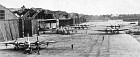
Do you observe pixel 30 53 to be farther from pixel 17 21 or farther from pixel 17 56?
pixel 17 21

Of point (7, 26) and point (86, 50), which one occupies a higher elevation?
point (7, 26)

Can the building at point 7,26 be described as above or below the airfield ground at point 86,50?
above

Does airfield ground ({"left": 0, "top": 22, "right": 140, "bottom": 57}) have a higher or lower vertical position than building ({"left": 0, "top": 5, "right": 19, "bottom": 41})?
lower

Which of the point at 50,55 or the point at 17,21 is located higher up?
the point at 17,21

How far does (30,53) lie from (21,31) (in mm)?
35713

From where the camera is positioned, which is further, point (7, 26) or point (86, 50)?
point (7, 26)

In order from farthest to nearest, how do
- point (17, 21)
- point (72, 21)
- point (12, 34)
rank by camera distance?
point (72, 21)
point (17, 21)
point (12, 34)

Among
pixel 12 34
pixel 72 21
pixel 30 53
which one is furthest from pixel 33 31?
pixel 72 21

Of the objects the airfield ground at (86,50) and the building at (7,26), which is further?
the building at (7,26)

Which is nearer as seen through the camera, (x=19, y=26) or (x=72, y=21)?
(x=19, y=26)

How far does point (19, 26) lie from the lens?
2982 inches

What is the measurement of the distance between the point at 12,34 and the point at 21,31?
8.06 meters

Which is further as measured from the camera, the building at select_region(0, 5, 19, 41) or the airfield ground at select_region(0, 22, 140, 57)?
the building at select_region(0, 5, 19, 41)

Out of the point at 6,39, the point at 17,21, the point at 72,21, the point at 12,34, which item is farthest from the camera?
the point at 72,21
